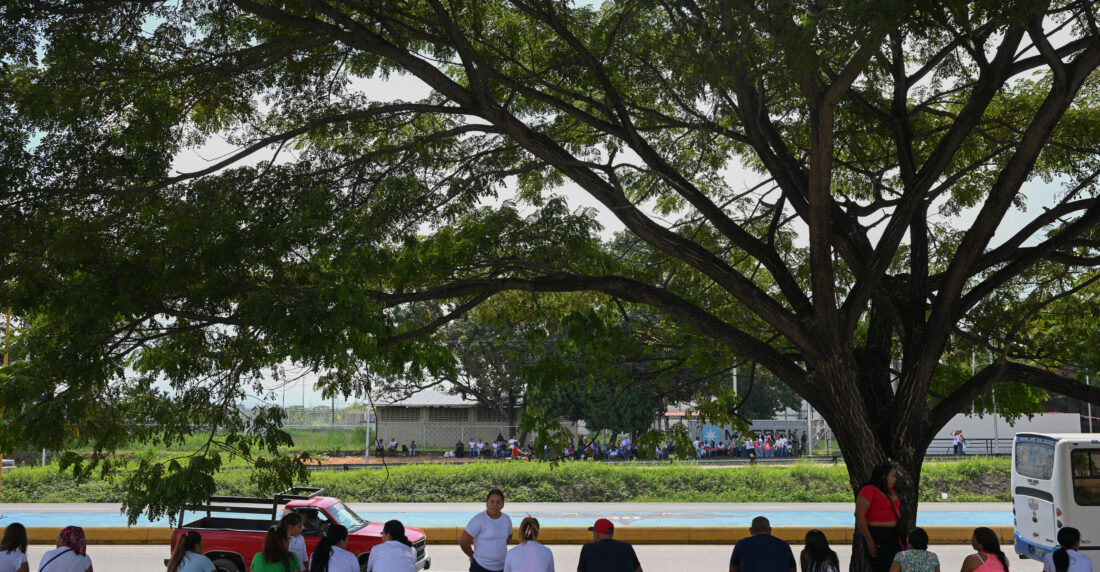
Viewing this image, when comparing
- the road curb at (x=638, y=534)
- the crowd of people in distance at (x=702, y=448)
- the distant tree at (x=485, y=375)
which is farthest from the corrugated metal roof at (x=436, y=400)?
the road curb at (x=638, y=534)

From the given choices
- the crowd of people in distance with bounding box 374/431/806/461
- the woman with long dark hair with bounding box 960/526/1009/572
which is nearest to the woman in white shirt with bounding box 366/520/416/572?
the woman with long dark hair with bounding box 960/526/1009/572

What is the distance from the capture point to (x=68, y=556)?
761cm

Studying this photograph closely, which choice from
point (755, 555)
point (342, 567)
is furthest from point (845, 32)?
point (342, 567)

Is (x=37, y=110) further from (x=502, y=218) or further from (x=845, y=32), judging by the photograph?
(x=845, y=32)

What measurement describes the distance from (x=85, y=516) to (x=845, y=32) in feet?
69.7

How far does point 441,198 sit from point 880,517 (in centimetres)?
→ 554

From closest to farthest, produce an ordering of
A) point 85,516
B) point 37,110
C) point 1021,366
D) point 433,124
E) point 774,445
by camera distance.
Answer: point 37,110 < point 1021,366 < point 433,124 < point 85,516 < point 774,445

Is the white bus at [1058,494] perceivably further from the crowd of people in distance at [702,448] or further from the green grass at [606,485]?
the crowd of people in distance at [702,448]

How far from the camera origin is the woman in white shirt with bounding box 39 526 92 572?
7.57 meters

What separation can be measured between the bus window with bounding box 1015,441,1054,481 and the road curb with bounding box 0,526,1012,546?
2748 mm

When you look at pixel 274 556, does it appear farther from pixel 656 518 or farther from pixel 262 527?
pixel 656 518

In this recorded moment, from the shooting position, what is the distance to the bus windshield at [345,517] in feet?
44.2

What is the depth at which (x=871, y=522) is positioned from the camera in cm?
845

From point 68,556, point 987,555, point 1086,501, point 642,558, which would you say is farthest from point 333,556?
point 1086,501
